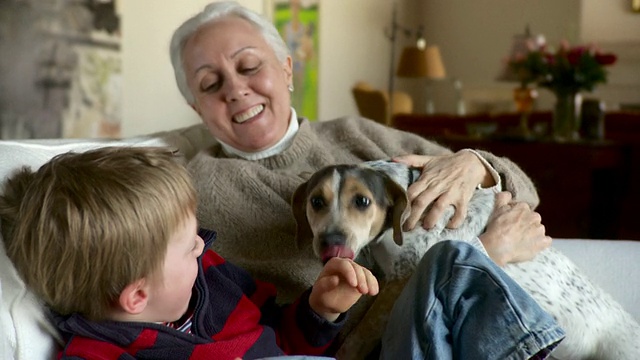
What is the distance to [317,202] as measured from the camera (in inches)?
66.9

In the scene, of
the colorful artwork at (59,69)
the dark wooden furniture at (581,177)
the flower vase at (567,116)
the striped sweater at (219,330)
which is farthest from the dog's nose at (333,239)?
the flower vase at (567,116)

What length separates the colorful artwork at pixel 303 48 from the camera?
328 inches

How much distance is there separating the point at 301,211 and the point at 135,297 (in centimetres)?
55

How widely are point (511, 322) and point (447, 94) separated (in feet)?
29.9

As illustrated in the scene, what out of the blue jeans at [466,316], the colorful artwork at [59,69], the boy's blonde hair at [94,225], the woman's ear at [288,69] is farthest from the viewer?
the colorful artwork at [59,69]

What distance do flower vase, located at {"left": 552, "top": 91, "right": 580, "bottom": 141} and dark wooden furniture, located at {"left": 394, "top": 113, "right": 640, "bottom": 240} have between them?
0.76 feet

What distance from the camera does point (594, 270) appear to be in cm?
209

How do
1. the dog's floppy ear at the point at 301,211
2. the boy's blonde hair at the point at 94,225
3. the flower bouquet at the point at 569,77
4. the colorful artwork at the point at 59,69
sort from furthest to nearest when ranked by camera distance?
1. the flower bouquet at the point at 569,77
2. the colorful artwork at the point at 59,69
3. the dog's floppy ear at the point at 301,211
4. the boy's blonde hair at the point at 94,225

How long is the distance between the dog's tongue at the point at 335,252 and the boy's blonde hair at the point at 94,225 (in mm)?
371

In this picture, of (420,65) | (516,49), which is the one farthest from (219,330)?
(516,49)

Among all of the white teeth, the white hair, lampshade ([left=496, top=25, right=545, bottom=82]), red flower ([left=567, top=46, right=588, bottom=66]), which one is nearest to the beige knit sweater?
the white teeth

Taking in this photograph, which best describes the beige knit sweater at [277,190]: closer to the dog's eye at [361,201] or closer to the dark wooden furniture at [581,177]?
the dog's eye at [361,201]

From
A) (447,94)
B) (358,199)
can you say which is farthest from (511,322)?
(447,94)

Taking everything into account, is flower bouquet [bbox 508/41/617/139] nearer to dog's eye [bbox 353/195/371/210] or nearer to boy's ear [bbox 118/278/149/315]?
dog's eye [bbox 353/195/371/210]
